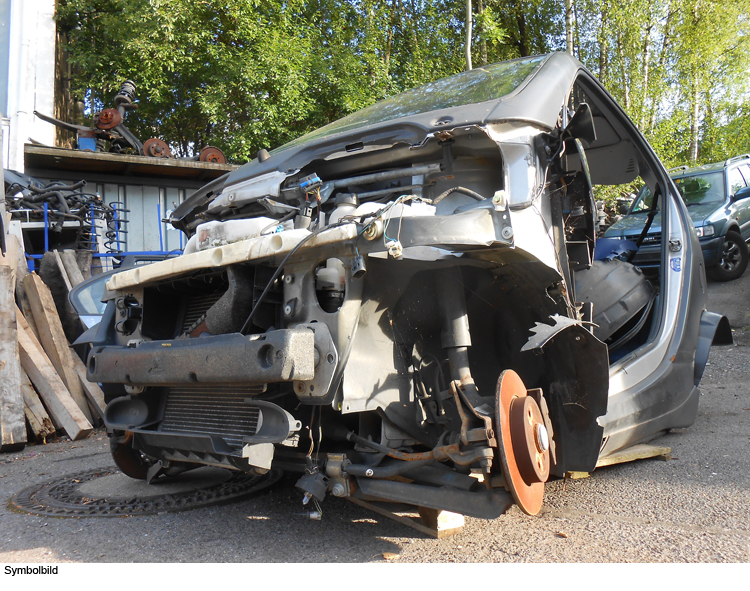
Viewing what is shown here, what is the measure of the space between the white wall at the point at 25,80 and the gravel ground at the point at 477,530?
33.3 feet

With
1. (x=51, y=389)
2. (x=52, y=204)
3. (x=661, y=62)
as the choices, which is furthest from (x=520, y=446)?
(x=661, y=62)

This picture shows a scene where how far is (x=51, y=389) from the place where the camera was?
5.39m

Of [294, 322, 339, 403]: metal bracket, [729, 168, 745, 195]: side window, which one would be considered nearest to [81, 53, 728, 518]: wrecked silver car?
[294, 322, 339, 403]: metal bracket

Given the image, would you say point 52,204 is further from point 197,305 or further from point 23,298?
point 197,305

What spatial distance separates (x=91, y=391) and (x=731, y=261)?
954 cm

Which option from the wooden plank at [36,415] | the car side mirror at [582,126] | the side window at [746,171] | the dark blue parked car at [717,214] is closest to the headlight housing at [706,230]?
the dark blue parked car at [717,214]

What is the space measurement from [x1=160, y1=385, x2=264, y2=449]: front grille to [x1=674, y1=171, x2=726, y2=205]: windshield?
9.30m

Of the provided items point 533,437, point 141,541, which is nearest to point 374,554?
point 533,437

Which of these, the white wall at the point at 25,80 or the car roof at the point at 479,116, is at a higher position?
the white wall at the point at 25,80

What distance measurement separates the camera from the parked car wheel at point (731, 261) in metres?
9.60

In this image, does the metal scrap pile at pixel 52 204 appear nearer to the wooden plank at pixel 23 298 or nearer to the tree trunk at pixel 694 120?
the wooden plank at pixel 23 298

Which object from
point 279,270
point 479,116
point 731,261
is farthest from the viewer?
point 731,261

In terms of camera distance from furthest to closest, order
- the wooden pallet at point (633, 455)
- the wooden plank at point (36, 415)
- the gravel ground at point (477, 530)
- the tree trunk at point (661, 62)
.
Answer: the tree trunk at point (661, 62) < the wooden plank at point (36, 415) < the wooden pallet at point (633, 455) < the gravel ground at point (477, 530)

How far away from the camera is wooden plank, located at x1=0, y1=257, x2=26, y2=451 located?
477cm
